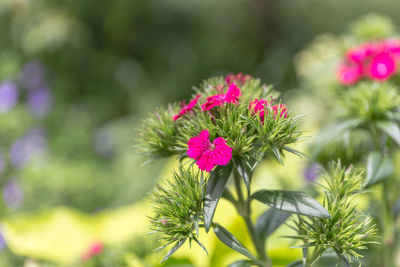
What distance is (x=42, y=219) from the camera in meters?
1.06

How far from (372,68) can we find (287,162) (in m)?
0.50

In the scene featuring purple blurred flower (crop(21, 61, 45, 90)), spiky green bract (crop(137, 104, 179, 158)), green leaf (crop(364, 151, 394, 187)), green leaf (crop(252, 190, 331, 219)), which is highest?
purple blurred flower (crop(21, 61, 45, 90))

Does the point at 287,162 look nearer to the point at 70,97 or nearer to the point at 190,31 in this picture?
the point at 70,97

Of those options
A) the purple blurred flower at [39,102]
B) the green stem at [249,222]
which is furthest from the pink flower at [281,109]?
the purple blurred flower at [39,102]

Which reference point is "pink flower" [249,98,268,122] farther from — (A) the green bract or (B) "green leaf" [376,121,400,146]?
(B) "green leaf" [376,121,400,146]

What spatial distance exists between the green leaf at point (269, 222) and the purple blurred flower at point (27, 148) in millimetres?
1682

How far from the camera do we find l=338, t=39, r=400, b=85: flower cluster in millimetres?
799

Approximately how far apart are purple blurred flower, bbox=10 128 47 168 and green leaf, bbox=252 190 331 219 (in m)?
1.76

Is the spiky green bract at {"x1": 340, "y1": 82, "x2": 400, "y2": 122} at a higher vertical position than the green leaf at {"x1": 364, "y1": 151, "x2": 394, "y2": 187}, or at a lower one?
higher

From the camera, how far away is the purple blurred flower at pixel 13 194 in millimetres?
1725

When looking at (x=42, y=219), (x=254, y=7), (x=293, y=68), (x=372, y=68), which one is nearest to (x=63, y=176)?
(x=42, y=219)

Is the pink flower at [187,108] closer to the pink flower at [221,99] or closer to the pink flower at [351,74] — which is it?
the pink flower at [221,99]

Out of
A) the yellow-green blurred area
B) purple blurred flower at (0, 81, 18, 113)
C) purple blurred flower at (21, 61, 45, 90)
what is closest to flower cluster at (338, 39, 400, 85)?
the yellow-green blurred area

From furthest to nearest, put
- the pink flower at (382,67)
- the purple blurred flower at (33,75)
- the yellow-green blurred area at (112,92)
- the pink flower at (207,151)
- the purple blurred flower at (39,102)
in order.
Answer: the purple blurred flower at (33,75) < the purple blurred flower at (39,102) < the yellow-green blurred area at (112,92) < the pink flower at (382,67) < the pink flower at (207,151)
